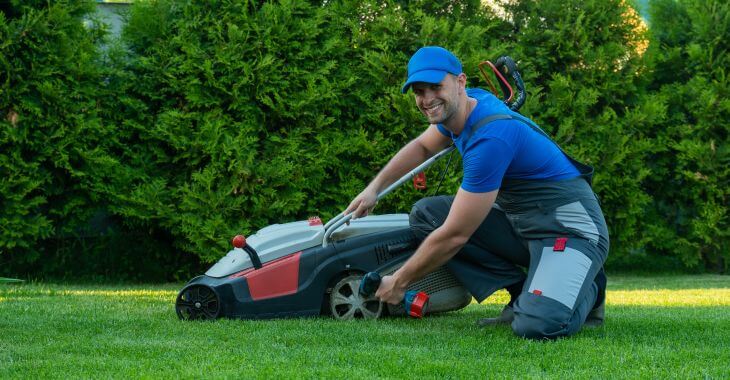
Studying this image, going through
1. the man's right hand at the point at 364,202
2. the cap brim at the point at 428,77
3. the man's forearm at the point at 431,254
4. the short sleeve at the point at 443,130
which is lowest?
the man's forearm at the point at 431,254

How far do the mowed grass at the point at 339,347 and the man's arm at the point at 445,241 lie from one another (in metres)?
0.20

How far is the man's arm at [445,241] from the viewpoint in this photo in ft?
12.3

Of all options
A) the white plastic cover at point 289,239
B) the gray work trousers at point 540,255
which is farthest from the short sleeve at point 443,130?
the white plastic cover at point 289,239

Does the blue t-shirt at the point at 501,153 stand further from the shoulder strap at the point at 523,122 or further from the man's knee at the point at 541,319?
the man's knee at the point at 541,319

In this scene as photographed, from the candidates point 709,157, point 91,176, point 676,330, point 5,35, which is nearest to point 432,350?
point 676,330

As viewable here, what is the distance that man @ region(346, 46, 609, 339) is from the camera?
376 cm

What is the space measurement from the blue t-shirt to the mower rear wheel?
90cm

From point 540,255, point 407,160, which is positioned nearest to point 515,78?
point 407,160

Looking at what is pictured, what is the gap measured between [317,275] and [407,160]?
715mm

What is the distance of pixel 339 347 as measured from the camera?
3604mm

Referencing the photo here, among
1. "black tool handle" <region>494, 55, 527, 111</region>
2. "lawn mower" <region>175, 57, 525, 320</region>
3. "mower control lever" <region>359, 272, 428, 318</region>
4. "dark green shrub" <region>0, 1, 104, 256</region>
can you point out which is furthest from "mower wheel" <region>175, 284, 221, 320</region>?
"dark green shrub" <region>0, 1, 104, 256</region>

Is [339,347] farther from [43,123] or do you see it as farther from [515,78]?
[43,123]

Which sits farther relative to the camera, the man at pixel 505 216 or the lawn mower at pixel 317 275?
the lawn mower at pixel 317 275

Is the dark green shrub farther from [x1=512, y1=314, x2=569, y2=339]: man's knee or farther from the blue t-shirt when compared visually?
[x1=512, y1=314, x2=569, y2=339]: man's knee
